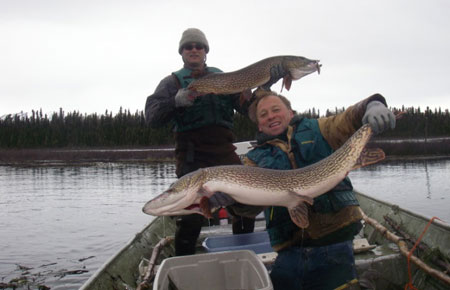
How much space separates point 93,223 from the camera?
12562 millimetres

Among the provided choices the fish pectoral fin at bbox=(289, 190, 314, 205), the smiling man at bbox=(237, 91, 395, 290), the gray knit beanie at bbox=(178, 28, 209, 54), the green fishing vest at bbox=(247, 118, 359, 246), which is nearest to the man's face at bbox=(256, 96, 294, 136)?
the smiling man at bbox=(237, 91, 395, 290)

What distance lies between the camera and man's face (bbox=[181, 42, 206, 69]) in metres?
4.23

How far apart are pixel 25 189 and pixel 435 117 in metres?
40.6

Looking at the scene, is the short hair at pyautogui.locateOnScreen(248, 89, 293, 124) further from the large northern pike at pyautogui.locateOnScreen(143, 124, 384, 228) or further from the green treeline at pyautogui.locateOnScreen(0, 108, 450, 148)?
the green treeline at pyautogui.locateOnScreen(0, 108, 450, 148)

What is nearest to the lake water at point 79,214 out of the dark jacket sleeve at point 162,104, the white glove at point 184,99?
the dark jacket sleeve at point 162,104

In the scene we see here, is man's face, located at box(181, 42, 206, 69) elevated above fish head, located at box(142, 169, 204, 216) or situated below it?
above

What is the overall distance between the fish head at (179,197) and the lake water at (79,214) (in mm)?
4240

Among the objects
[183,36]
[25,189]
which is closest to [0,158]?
[25,189]

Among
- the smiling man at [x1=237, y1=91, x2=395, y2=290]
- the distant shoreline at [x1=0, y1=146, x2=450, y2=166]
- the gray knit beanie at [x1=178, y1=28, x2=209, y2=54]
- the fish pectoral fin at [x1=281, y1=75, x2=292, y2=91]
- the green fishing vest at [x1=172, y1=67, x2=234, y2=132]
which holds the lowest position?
the distant shoreline at [x1=0, y1=146, x2=450, y2=166]

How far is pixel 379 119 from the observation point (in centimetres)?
234

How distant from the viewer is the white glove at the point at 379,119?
2.34 meters

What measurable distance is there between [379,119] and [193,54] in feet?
8.01

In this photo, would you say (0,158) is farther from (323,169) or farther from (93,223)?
(323,169)

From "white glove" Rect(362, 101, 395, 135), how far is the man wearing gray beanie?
1917 millimetres
